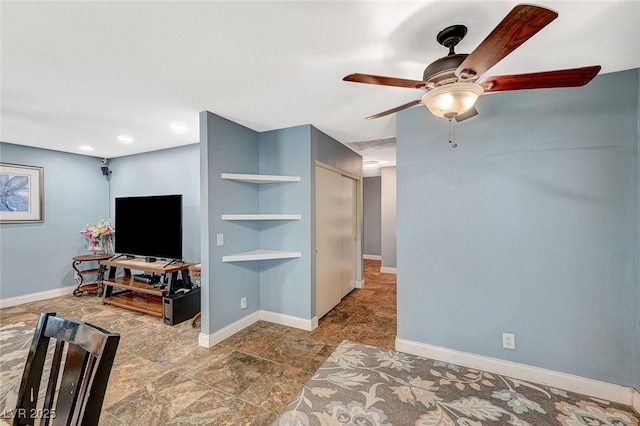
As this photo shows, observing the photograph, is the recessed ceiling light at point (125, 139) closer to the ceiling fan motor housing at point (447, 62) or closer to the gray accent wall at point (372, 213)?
the ceiling fan motor housing at point (447, 62)

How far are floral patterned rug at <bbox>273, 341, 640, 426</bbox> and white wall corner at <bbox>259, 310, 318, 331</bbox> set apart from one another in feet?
2.62

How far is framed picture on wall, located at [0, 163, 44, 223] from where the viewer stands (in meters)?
4.01

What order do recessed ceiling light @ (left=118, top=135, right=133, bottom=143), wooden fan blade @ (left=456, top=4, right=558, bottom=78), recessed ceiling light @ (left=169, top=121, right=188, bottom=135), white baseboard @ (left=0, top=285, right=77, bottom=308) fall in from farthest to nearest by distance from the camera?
white baseboard @ (left=0, top=285, right=77, bottom=308) < recessed ceiling light @ (left=118, top=135, right=133, bottom=143) < recessed ceiling light @ (left=169, top=121, right=188, bottom=135) < wooden fan blade @ (left=456, top=4, right=558, bottom=78)

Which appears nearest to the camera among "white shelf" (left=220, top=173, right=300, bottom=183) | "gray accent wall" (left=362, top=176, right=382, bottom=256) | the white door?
"white shelf" (left=220, top=173, right=300, bottom=183)

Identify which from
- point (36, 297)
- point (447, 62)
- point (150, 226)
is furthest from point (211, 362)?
point (36, 297)

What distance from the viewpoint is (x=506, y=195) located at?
231cm

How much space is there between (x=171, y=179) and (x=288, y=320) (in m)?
3.01

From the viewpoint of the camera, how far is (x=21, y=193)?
4.17 m

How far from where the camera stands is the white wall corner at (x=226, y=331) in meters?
2.83

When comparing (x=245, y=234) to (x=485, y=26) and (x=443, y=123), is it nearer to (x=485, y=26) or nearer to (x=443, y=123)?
(x=443, y=123)

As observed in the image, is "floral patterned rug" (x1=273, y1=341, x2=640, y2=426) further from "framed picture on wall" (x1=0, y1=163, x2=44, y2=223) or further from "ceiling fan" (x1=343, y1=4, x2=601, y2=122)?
"framed picture on wall" (x1=0, y1=163, x2=44, y2=223)

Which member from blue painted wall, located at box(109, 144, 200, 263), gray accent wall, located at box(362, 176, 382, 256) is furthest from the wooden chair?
gray accent wall, located at box(362, 176, 382, 256)

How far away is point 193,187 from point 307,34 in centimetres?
334

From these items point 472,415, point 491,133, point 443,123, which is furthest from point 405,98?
point 472,415
